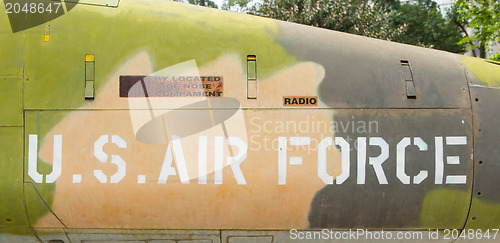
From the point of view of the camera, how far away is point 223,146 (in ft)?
11.4

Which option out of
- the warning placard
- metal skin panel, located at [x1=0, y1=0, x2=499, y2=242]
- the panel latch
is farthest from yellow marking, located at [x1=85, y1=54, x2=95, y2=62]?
the panel latch

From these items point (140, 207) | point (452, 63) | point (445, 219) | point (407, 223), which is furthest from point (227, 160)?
point (452, 63)

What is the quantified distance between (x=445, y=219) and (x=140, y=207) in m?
2.54

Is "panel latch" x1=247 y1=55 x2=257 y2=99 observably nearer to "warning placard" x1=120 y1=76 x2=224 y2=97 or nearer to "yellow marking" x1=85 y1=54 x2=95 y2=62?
"warning placard" x1=120 y1=76 x2=224 y2=97

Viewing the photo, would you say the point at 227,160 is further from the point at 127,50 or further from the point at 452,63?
the point at 452,63

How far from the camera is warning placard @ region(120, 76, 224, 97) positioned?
3.49 meters

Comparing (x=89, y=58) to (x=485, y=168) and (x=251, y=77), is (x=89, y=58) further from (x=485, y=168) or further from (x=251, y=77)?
(x=485, y=168)

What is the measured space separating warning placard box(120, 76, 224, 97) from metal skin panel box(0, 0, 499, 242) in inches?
1.9

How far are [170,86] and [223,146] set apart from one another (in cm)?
67

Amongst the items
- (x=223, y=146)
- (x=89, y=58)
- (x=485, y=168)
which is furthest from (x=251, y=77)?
(x=485, y=168)

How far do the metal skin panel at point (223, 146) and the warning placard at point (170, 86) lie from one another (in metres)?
0.05

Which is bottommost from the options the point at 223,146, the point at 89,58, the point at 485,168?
the point at 485,168

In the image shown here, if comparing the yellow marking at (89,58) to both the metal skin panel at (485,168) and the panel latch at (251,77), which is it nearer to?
the panel latch at (251,77)

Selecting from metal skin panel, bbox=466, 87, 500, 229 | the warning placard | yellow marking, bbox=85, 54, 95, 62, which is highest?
yellow marking, bbox=85, 54, 95, 62
